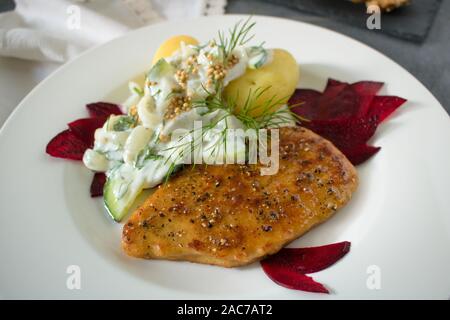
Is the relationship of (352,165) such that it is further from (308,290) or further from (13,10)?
(13,10)

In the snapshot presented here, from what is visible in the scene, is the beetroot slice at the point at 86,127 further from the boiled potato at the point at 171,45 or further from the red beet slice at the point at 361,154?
the red beet slice at the point at 361,154

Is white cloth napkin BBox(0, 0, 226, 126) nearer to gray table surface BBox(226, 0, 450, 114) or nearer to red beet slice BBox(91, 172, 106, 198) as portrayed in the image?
gray table surface BBox(226, 0, 450, 114)

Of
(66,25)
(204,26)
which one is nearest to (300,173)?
(204,26)

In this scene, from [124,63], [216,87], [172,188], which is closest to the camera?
[172,188]

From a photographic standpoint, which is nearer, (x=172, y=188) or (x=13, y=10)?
(x=172, y=188)

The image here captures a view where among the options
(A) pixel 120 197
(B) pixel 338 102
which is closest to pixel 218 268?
(A) pixel 120 197

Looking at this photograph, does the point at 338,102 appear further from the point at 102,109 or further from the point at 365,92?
the point at 102,109

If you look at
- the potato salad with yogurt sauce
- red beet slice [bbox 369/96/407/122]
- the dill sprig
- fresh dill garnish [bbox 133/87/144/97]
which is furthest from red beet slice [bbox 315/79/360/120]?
fresh dill garnish [bbox 133/87/144/97]
